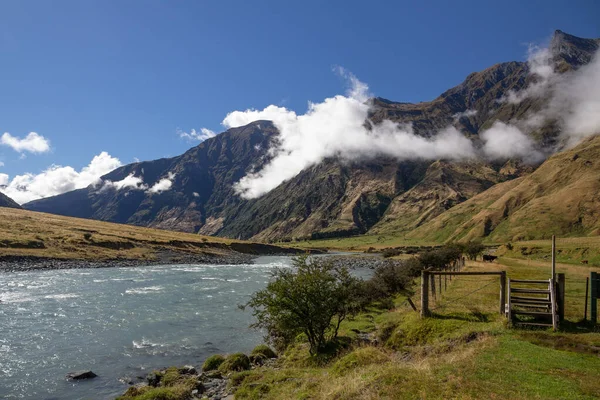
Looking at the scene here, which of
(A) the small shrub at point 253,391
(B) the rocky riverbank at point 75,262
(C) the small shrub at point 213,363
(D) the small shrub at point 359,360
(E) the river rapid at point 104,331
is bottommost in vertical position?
(B) the rocky riverbank at point 75,262

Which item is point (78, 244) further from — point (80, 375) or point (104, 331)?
point (80, 375)

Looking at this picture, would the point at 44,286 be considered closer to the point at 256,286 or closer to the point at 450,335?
the point at 256,286

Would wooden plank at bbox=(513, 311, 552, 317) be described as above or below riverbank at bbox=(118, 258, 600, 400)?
above

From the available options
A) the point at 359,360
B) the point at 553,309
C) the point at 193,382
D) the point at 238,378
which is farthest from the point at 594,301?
the point at 193,382

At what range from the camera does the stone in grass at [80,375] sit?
24750 mm

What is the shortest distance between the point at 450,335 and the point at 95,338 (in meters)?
30.1

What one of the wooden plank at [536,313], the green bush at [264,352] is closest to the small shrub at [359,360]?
the wooden plank at [536,313]

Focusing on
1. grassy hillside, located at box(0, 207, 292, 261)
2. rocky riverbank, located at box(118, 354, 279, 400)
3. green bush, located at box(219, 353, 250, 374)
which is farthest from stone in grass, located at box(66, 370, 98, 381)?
grassy hillside, located at box(0, 207, 292, 261)

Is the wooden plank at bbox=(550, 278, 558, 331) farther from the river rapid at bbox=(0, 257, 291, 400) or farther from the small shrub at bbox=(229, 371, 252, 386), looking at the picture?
the river rapid at bbox=(0, 257, 291, 400)

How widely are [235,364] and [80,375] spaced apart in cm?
1016

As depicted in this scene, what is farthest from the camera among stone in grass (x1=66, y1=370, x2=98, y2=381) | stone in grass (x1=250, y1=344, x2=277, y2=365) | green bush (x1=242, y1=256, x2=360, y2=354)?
stone in grass (x1=250, y1=344, x2=277, y2=365)

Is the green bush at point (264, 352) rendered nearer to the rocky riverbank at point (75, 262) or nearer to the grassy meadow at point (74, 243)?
the rocky riverbank at point (75, 262)

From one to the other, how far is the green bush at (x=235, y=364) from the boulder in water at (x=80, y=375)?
28.2 feet

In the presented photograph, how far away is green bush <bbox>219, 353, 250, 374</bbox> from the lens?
1001 inches
